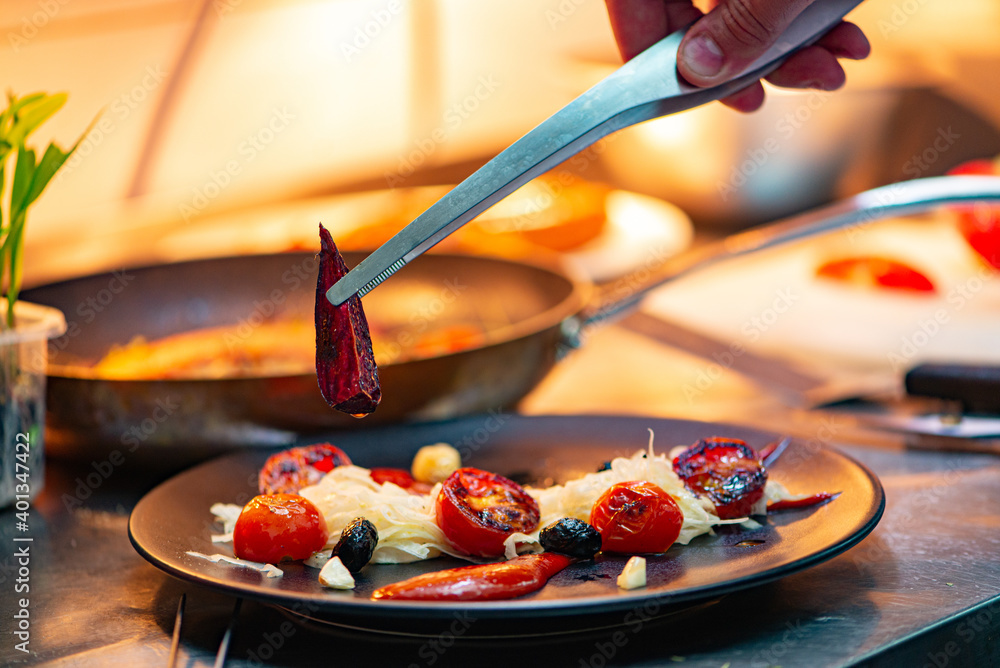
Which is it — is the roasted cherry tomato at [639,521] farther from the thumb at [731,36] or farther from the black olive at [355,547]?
the thumb at [731,36]

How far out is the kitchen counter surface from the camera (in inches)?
32.0

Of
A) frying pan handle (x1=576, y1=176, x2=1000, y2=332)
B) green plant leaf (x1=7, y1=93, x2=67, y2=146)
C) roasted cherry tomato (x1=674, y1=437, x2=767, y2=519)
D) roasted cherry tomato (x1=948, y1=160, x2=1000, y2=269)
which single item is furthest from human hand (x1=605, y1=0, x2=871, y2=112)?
roasted cherry tomato (x1=948, y1=160, x2=1000, y2=269)

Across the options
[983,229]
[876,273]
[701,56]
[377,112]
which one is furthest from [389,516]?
[377,112]

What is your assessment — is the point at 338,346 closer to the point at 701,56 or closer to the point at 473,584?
the point at 473,584

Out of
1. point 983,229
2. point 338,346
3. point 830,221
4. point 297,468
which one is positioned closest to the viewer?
point 338,346

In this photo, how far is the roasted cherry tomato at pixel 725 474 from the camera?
37.5 inches

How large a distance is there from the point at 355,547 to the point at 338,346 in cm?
18

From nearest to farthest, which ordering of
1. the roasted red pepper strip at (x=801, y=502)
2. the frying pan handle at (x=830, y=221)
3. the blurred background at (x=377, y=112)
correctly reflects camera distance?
the roasted red pepper strip at (x=801, y=502)
the frying pan handle at (x=830, y=221)
the blurred background at (x=377, y=112)

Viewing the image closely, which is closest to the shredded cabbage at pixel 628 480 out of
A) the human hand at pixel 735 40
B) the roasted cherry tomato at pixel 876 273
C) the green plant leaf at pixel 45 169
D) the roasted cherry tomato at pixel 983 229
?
the human hand at pixel 735 40

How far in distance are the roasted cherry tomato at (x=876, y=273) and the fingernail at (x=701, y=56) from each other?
1.02 m

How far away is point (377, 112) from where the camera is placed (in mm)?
3150

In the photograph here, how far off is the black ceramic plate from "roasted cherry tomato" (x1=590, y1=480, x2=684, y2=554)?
0.02 m

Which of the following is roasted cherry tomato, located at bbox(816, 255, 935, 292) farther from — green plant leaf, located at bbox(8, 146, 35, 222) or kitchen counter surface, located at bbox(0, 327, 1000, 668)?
green plant leaf, located at bbox(8, 146, 35, 222)

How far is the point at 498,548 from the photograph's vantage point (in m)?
0.90
